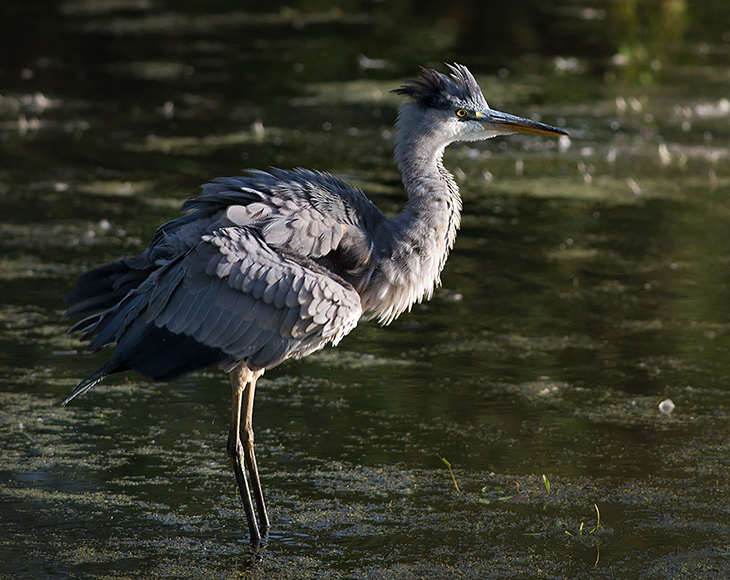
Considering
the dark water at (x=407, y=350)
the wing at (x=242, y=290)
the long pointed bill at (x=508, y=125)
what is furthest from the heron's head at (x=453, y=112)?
the dark water at (x=407, y=350)

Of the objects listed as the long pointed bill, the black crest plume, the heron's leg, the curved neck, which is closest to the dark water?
the heron's leg

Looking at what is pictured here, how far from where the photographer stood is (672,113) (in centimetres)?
1252

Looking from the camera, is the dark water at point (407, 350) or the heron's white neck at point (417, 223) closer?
the dark water at point (407, 350)

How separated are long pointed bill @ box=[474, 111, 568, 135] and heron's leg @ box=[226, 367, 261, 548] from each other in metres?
1.86

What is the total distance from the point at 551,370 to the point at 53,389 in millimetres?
2949

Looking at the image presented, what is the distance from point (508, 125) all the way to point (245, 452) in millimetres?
2225

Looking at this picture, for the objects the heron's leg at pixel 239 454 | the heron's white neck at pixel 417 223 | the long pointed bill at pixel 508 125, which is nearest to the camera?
the heron's leg at pixel 239 454

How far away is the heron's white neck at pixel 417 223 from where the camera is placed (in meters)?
5.83

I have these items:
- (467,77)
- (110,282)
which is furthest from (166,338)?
(467,77)

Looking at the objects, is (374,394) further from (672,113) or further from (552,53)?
(552,53)

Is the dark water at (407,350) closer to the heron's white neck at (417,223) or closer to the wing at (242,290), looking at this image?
the wing at (242,290)

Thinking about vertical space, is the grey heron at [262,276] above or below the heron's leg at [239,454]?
above

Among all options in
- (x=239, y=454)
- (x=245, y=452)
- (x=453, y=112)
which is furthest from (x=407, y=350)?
(x=239, y=454)

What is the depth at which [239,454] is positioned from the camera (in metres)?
5.50
